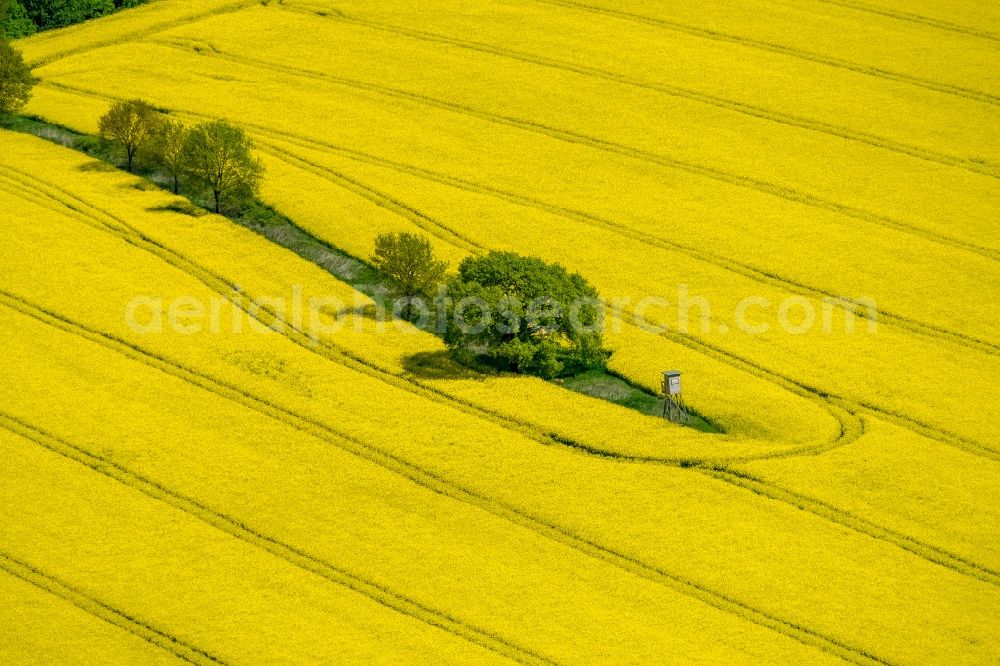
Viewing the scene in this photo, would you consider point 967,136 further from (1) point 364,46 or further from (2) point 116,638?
(2) point 116,638

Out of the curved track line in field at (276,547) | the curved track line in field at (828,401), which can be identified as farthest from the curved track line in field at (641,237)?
the curved track line in field at (276,547)

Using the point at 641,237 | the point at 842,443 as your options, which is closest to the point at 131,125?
the point at 641,237

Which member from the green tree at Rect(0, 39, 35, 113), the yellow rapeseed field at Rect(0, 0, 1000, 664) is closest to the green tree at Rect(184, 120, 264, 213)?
the yellow rapeseed field at Rect(0, 0, 1000, 664)

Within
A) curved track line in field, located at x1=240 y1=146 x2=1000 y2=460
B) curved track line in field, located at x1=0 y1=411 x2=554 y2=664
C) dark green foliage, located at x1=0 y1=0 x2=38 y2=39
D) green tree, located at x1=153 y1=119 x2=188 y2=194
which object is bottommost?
curved track line in field, located at x1=0 y1=411 x2=554 y2=664

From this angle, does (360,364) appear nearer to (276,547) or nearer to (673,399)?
(673,399)

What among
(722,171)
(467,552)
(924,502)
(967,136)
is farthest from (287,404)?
(967,136)

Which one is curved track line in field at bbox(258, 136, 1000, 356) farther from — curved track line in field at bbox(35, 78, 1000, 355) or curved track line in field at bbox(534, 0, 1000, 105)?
A: curved track line in field at bbox(534, 0, 1000, 105)
